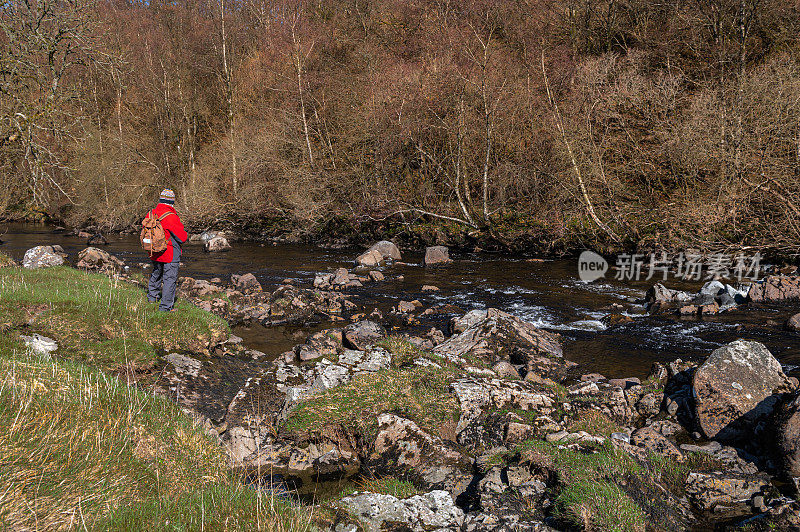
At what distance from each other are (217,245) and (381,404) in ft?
75.7

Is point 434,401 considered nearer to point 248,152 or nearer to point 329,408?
point 329,408

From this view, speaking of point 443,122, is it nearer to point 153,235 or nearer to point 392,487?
point 153,235

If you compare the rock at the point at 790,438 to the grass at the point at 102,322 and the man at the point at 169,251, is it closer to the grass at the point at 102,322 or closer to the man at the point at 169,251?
the grass at the point at 102,322

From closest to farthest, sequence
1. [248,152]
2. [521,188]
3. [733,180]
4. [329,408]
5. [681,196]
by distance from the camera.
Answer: [329,408] < [733,180] < [681,196] < [521,188] < [248,152]

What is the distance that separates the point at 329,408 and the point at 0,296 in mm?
6810

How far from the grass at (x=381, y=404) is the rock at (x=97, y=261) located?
16148 mm

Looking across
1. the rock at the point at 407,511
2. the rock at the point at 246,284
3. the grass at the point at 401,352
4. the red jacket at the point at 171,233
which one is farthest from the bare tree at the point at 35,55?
the rock at the point at 407,511

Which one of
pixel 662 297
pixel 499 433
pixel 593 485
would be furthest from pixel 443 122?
pixel 593 485

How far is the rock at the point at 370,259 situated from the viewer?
72.4ft

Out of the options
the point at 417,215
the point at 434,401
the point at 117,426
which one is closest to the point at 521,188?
the point at 417,215

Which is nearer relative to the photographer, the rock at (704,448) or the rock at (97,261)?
the rock at (704,448)

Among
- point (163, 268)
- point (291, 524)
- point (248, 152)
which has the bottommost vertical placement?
point (291, 524)

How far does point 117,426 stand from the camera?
494 centimetres

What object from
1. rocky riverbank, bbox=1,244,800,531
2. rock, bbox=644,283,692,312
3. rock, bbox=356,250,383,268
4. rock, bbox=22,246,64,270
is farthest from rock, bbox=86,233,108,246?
rock, bbox=644,283,692,312
